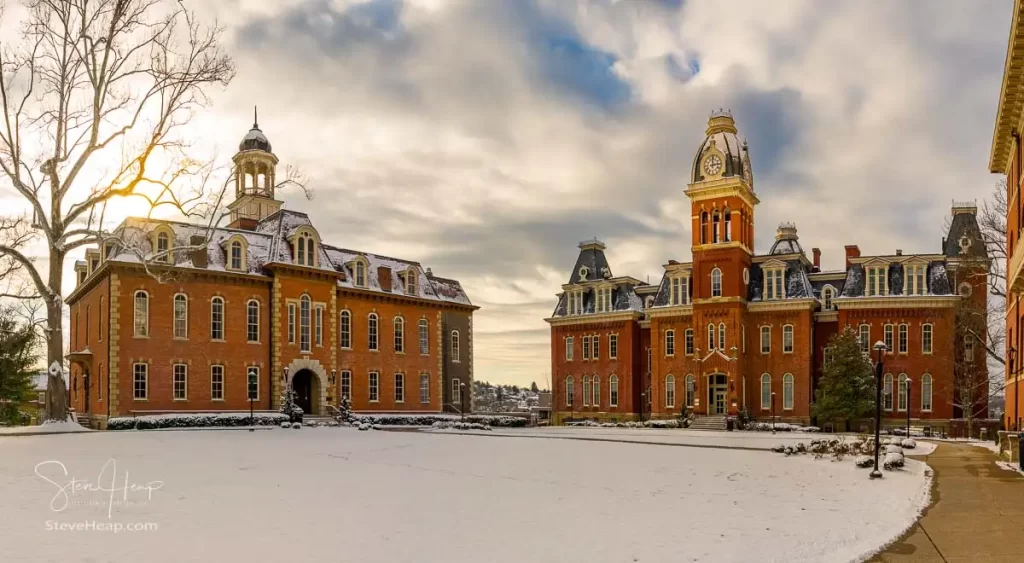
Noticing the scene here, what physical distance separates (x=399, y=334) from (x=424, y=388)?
13.2 feet

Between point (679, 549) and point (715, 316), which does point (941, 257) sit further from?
point (679, 549)

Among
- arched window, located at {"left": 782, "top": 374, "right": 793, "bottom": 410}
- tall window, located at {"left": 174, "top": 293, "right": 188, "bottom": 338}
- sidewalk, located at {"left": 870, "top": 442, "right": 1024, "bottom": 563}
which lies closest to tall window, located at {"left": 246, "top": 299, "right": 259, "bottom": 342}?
tall window, located at {"left": 174, "top": 293, "right": 188, "bottom": 338}

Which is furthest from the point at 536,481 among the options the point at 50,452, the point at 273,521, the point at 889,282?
the point at 889,282

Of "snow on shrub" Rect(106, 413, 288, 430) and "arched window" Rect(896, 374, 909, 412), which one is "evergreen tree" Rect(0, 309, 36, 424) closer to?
"snow on shrub" Rect(106, 413, 288, 430)

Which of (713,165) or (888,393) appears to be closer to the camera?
(888,393)

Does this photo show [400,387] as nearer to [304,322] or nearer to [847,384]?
[304,322]

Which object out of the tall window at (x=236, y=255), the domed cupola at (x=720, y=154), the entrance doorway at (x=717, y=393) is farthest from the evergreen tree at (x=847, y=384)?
the tall window at (x=236, y=255)

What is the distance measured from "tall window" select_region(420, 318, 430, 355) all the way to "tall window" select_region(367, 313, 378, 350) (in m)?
3.70

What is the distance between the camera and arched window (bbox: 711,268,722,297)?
169 feet

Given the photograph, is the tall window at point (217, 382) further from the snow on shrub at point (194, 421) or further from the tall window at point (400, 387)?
the tall window at point (400, 387)

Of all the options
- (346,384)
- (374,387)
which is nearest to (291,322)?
(346,384)

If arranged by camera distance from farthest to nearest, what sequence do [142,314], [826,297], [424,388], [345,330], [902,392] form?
[826,297] → [424,388] → [902,392] → [345,330] → [142,314]

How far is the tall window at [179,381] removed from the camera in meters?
38.5

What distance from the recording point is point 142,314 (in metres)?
37.8
